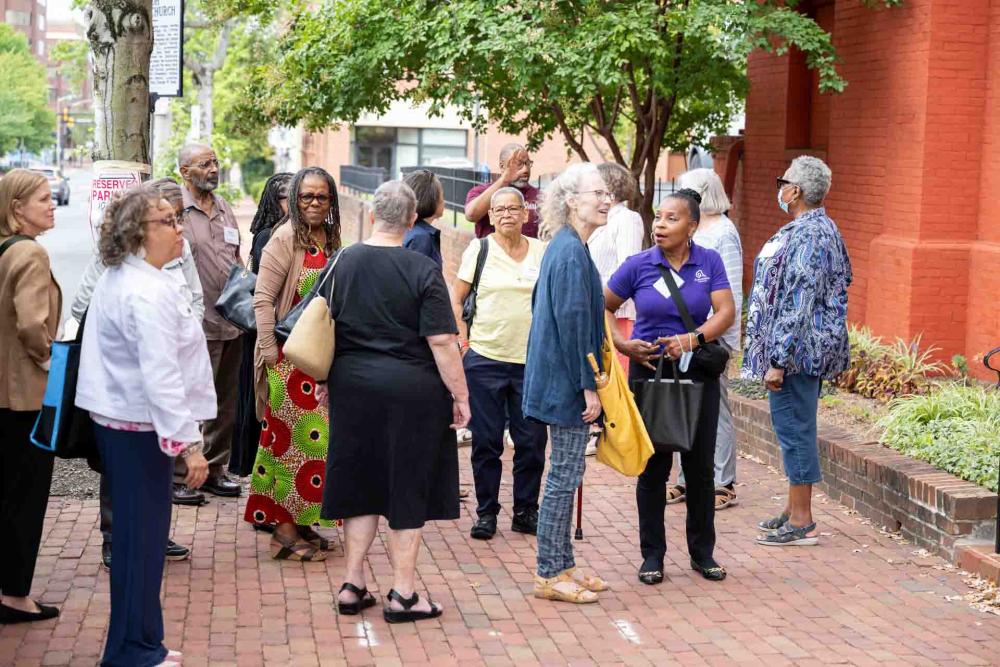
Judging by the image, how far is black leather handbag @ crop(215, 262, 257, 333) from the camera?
24.4 ft

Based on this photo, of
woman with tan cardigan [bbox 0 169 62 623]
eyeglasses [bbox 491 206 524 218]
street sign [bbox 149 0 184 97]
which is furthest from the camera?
street sign [bbox 149 0 184 97]

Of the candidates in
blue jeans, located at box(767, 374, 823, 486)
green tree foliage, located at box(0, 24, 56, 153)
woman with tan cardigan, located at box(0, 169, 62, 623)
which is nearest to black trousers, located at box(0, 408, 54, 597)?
woman with tan cardigan, located at box(0, 169, 62, 623)

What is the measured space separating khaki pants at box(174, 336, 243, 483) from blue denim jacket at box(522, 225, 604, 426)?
8.71 ft

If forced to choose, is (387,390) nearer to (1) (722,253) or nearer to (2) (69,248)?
(1) (722,253)

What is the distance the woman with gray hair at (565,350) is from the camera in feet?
20.4

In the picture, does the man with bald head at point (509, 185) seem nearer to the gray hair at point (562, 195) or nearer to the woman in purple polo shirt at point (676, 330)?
the woman in purple polo shirt at point (676, 330)

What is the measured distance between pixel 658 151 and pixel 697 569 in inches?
344

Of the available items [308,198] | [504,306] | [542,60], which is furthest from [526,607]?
[542,60]

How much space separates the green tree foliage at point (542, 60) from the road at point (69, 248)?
3.17 m

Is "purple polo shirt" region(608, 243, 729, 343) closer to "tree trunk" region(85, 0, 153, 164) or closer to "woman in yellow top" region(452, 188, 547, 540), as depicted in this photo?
"woman in yellow top" region(452, 188, 547, 540)

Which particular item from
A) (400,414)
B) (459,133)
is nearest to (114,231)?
(400,414)

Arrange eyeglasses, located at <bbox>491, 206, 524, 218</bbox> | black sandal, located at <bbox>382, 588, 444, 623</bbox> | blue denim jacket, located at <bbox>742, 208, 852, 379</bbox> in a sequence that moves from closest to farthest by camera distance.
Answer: black sandal, located at <bbox>382, 588, 444, 623</bbox>, blue denim jacket, located at <bbox>742, 208, 852, 379</bbox>, eyeglasses, located at <bbox>491, 206, 524, 218</bbox>

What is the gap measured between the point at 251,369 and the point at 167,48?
12.0 feet

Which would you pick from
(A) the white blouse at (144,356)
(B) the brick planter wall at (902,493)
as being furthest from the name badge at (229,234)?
(B) the brick planter wall at (902,493)
